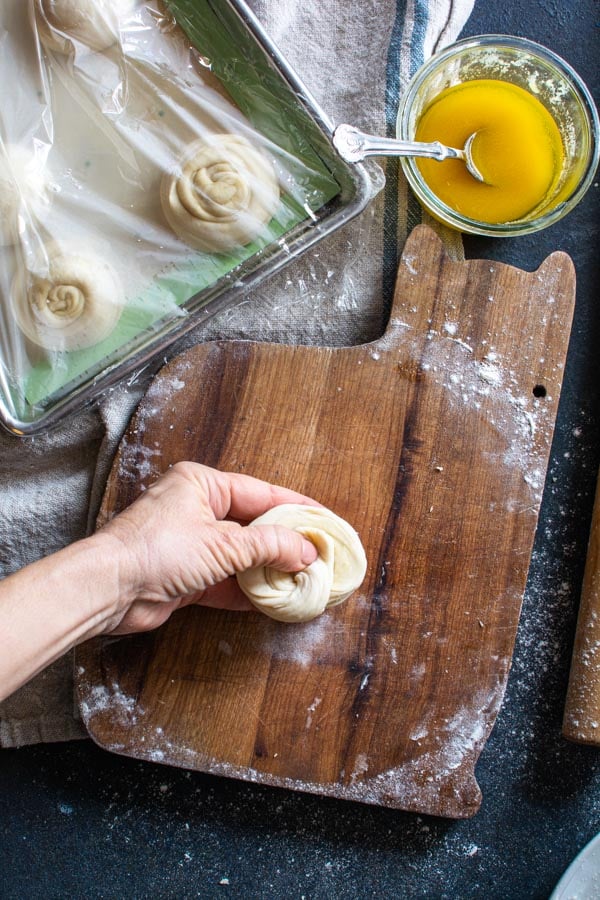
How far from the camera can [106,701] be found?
1.30m

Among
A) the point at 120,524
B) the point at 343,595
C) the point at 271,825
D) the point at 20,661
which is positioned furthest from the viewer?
the point at 271,825

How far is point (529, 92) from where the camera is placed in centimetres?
143

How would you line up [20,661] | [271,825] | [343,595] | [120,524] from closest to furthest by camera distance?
[20,661]
[120,524]
[343,595]
[271,825]

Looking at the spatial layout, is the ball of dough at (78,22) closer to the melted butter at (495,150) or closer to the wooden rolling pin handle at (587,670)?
the melted butter at (495,150)

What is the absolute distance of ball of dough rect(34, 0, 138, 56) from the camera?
1278 millimetres

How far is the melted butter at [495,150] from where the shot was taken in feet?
4.52

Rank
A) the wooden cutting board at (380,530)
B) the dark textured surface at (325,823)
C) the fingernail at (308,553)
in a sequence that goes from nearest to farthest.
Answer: the fingernail at (308,553) → the wooden cutting board at (380,530) → the dark textured surface at (325,823)

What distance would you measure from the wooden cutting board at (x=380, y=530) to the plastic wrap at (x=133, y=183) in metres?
0.14

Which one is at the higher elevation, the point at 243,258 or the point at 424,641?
the point at 243,258

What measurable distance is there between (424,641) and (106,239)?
0.90 metres

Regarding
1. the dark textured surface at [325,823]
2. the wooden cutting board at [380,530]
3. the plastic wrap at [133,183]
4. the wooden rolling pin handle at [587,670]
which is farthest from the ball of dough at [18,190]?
the wooden rolling pin handle at [587,670]

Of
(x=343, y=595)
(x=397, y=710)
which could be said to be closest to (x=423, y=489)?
(x=343, y=595)

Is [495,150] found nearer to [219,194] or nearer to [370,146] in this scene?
[370,146]

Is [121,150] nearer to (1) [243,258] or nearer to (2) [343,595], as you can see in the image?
(1) [243,258]
